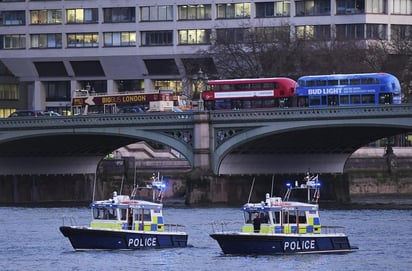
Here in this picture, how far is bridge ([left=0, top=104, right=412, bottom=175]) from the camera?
136125mm

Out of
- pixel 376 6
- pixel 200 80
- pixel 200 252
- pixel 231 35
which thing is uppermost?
pixel 376 6

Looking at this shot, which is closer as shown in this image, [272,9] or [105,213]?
[105,213]

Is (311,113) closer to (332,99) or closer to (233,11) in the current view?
(332,99)

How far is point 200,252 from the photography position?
96.4m

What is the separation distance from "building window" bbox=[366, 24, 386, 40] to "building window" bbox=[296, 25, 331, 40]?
14.3ft

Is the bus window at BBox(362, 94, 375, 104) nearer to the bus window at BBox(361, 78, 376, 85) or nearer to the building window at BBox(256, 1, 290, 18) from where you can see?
the bus window at BBox(361, 78, 376, 85)

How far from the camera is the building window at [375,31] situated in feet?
633

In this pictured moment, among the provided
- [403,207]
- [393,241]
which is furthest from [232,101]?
[393,241]

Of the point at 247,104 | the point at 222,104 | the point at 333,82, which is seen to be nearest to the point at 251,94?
the point at 247,104

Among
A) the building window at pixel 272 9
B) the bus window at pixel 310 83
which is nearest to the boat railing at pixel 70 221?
the bus window at pixel 310 83

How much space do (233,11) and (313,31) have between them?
10000 millimetres

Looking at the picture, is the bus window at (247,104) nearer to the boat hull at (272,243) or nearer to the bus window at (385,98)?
the bus window at (385,98)

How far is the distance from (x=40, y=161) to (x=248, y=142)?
2414cm

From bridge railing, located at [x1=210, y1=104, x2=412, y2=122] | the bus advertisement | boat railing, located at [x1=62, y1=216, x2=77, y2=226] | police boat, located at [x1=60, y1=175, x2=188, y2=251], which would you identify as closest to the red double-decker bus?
the bus advertisement
